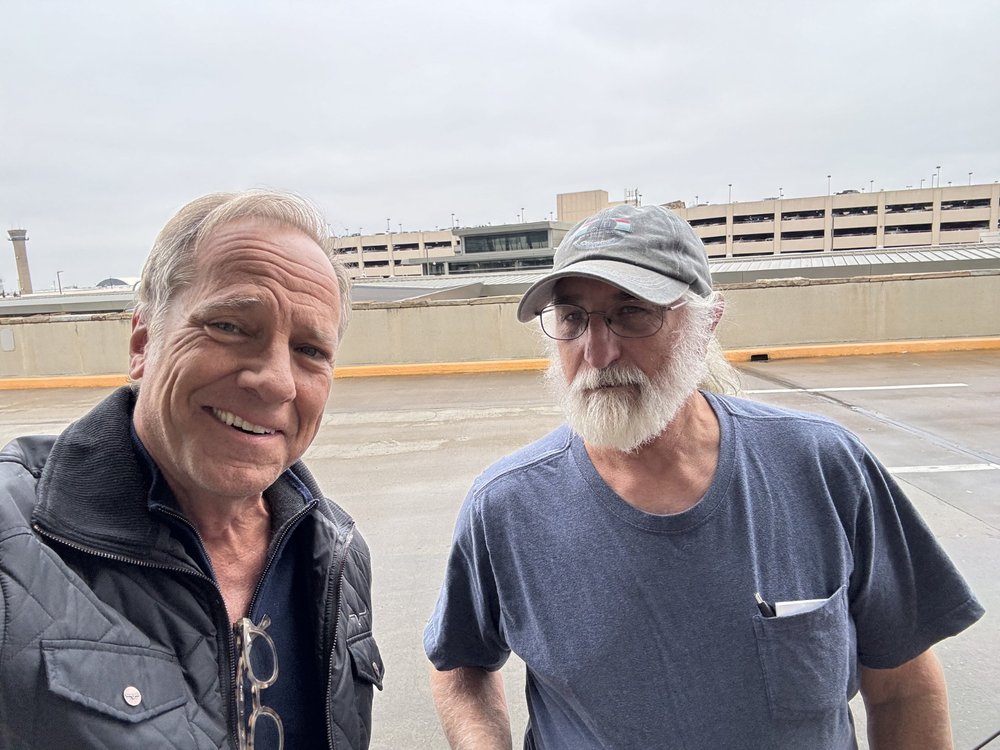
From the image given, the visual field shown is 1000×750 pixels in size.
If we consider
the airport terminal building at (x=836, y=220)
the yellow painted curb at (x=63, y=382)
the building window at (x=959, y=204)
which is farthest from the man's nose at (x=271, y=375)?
the building window at (x=959, y=204)

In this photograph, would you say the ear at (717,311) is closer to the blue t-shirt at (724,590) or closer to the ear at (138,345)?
the blue t-shirt at (724,590)

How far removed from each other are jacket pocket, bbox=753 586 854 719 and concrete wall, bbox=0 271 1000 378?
1329cm

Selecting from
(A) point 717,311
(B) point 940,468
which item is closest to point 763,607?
(A) point 717,311

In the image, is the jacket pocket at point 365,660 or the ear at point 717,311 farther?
the ear at point 717,311

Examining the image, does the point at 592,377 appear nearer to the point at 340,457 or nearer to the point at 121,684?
the point at 121,684

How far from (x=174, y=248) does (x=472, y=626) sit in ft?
4.10

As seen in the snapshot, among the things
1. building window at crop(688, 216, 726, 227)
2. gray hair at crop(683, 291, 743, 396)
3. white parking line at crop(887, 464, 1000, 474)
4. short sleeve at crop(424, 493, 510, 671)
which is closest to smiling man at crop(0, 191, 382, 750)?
short sleeve at crop(424, 493, 510, 671)

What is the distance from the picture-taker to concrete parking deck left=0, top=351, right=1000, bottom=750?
340 centimetres

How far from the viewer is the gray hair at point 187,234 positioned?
5.21ft

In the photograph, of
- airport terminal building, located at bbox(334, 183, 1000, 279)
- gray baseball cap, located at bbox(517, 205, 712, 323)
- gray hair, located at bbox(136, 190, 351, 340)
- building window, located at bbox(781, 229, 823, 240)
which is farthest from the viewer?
building window, located at bbox(781, 229, 823, 240)

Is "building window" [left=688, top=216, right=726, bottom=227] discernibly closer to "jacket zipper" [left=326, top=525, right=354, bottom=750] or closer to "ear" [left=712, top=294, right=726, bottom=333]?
"ear" [left=712, top=294, right=726, bottom=333]

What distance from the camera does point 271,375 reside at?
62.1 inches

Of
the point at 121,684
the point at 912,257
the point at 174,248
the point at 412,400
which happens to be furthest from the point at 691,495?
the point at 912,257

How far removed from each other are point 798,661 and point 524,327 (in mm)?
13584
